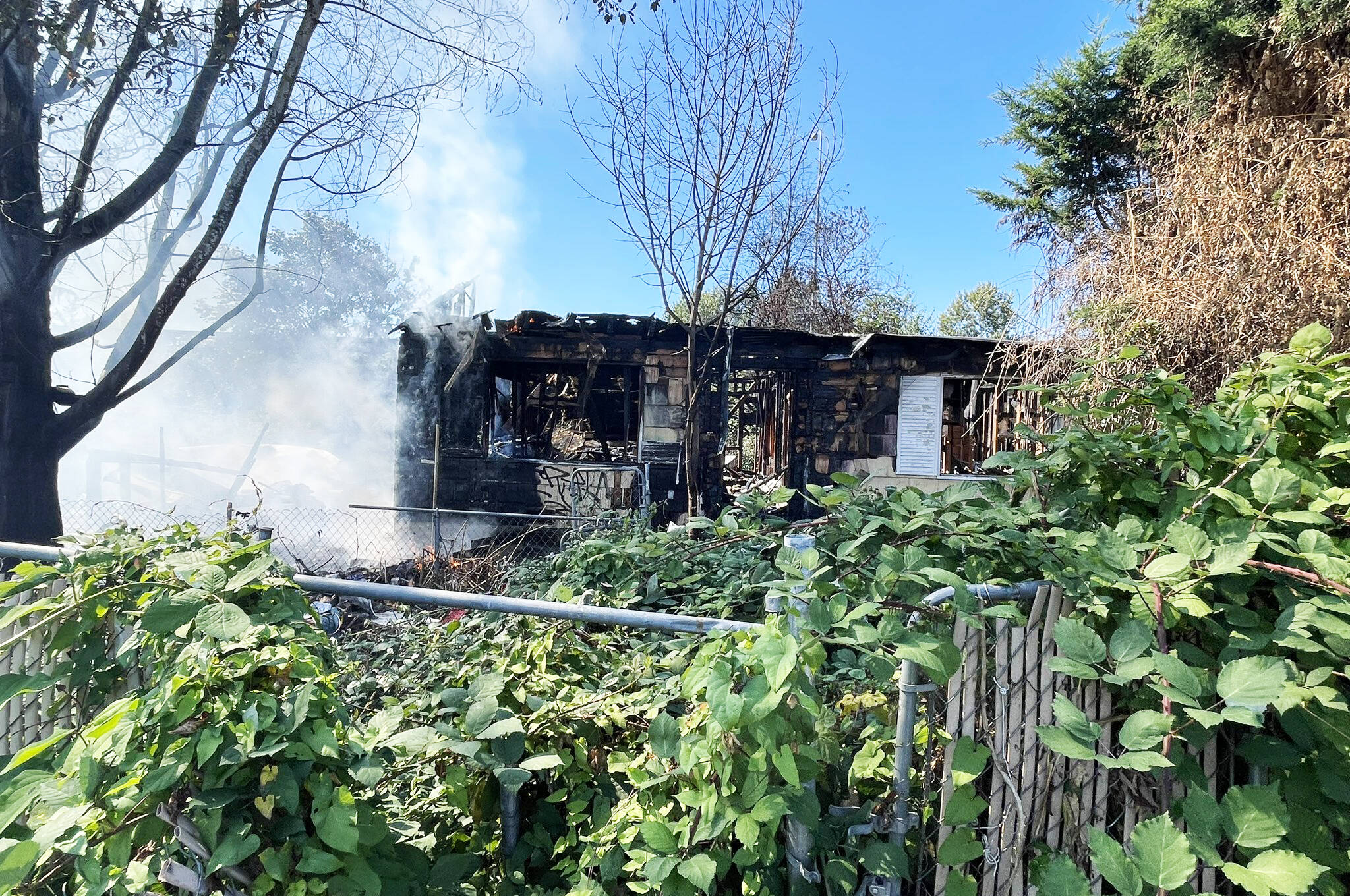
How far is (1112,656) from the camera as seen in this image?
1349mm

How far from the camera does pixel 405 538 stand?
11484 millimetres

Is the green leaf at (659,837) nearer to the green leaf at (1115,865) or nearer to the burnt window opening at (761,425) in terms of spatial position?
the green leaf at (1115,865)

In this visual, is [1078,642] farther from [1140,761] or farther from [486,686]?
[486,686]

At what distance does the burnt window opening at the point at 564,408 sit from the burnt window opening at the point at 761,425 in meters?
2.18

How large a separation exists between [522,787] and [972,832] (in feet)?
4.05

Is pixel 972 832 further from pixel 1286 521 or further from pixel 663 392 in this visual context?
pixel 663 392

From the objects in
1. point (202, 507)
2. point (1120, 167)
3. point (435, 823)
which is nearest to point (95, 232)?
point (435, 823)

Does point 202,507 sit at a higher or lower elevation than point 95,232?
lower

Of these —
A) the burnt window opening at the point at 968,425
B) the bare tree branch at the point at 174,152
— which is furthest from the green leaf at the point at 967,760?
the burnt window opening at the point at 968,425

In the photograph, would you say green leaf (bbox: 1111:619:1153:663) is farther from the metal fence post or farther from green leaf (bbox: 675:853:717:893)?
the metal fence post

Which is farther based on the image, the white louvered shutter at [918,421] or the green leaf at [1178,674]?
the white louvered shutter at [918,421]

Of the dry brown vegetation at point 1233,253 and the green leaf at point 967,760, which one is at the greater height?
the dry brown vegetation at point 1233,253

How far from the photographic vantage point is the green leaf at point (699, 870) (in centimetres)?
134

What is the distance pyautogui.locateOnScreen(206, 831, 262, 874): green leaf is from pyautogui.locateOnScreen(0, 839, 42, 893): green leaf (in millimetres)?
296
